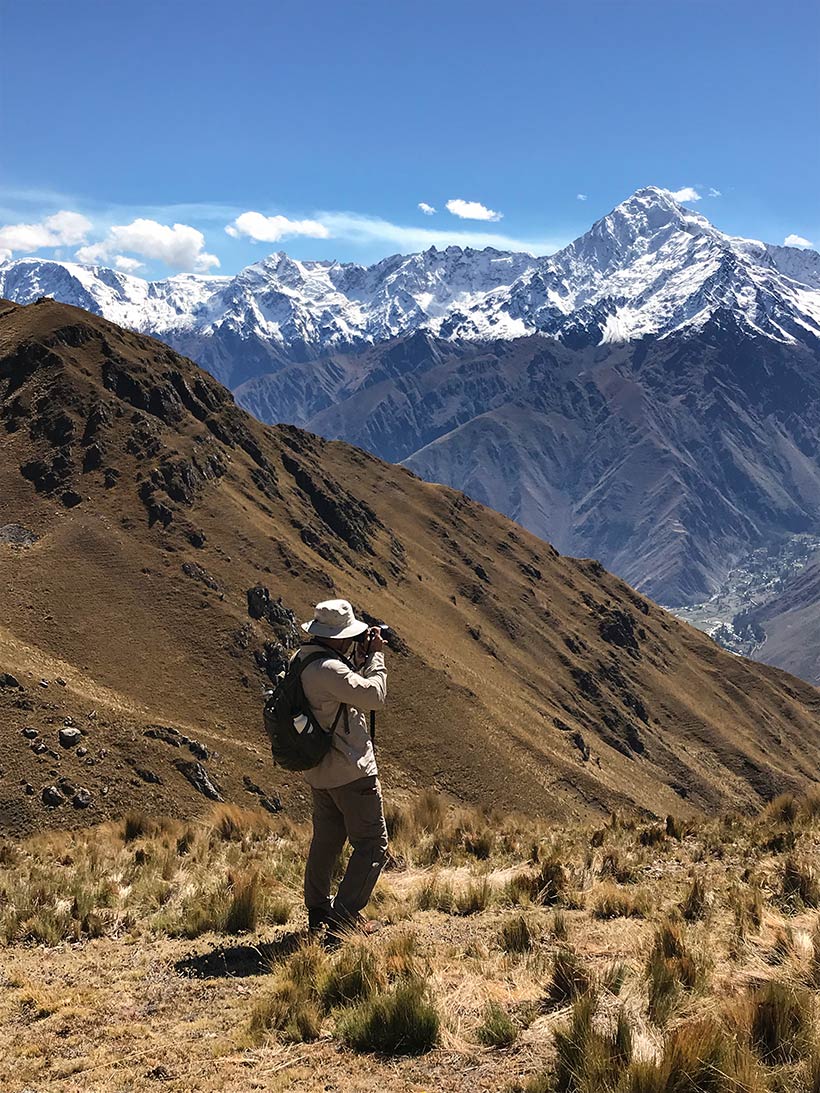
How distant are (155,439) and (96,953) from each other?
88.5m

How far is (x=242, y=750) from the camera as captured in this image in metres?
62.6

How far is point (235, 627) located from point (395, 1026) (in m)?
71.6

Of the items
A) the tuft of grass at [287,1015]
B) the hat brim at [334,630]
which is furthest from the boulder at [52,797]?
the tuft of grass at [287,1015]

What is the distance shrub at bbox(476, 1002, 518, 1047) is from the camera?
6.27m

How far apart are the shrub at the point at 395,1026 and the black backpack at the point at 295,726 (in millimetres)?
2393

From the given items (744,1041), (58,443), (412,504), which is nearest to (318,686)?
(744,1041)

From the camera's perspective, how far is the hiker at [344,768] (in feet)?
27.9

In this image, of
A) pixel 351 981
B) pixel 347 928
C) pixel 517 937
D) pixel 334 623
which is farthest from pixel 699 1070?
pixel 334 623

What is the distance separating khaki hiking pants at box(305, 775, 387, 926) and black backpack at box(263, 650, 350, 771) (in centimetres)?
62

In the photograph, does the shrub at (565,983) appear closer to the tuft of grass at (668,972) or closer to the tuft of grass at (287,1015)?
the tuft of grass at (668,972)

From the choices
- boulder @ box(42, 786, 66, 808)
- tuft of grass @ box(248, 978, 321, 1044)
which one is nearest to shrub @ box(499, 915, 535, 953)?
tuft of grass @ box(248, 978, 321, 1044)

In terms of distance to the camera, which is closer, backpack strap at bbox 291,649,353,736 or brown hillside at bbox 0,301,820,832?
backpack strap at bbox 291,649,353,736

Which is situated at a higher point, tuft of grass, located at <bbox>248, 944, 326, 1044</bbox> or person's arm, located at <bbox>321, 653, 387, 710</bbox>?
person's arm, located at <bbox>321, 653, 387, 710</bbox>

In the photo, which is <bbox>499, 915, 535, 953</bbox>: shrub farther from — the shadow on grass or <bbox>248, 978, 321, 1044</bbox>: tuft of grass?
<bbox>248, 978, 321, 1044</bbox>: tuft of grass
